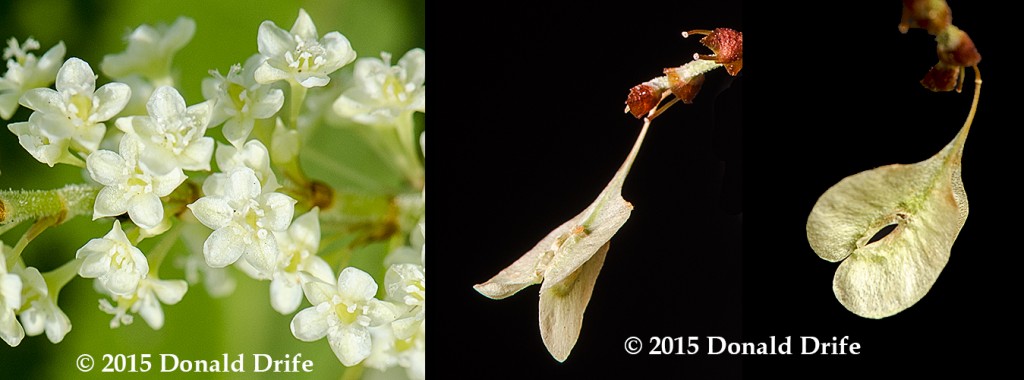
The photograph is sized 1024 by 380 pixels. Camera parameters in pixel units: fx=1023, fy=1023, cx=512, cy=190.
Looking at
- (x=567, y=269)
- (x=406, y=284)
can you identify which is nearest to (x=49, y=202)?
(x=406, y=284)

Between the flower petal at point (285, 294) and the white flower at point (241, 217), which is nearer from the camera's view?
the white flower at point (241, 217)

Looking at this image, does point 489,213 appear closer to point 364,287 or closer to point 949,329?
point 364,287

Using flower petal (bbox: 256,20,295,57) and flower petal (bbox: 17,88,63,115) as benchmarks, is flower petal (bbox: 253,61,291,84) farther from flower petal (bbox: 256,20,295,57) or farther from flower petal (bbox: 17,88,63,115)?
flower petal (bbox: 17,88,63,115)

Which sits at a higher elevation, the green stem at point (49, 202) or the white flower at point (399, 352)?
the green stem at point (49, 202)

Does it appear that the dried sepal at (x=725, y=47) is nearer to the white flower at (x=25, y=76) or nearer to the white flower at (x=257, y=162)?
the white flower at (x=257, y=162)

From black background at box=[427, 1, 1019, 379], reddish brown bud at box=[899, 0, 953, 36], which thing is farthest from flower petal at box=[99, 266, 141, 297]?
reddish brown bud at box=[899, 0, 953, 36]

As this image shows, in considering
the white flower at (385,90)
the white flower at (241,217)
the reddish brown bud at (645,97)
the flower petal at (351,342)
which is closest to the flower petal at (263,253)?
the white flower at (241,217)

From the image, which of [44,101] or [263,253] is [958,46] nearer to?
[263,253]
